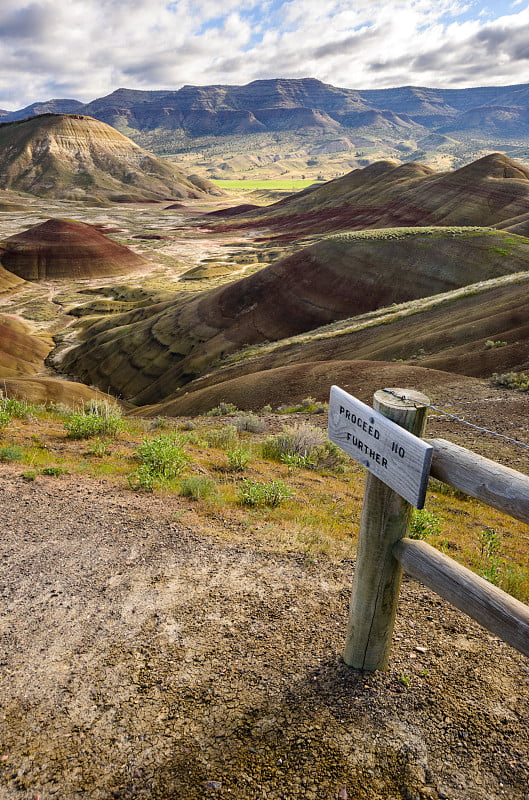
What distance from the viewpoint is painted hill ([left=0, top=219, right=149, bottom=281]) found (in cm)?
7325

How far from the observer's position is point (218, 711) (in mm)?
3412

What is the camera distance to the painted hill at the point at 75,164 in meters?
144

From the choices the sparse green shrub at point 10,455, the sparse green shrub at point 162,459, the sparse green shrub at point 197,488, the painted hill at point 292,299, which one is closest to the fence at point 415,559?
the sparse green shrub at point 197,488

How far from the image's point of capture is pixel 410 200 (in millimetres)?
70000

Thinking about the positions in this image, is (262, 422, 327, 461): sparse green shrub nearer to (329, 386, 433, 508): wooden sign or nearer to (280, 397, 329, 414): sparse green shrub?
(280, 397, 329, 414): sparse green shrub

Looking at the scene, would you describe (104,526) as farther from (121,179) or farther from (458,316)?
(121,179)

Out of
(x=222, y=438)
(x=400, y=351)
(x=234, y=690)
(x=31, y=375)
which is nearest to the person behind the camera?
(x=234, y=690)

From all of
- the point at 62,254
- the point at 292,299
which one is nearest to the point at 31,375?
the point at 292,299

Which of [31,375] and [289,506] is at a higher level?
[289,506]

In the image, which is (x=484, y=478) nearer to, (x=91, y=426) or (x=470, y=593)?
(x=470, y=593)

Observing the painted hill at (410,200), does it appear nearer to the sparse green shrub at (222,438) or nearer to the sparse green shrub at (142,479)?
the sparse green shrub at (222,438)

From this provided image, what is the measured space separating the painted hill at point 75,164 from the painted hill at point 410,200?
6495 centimetres

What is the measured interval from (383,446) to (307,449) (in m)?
7.28

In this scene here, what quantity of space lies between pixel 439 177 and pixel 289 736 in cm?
8225
